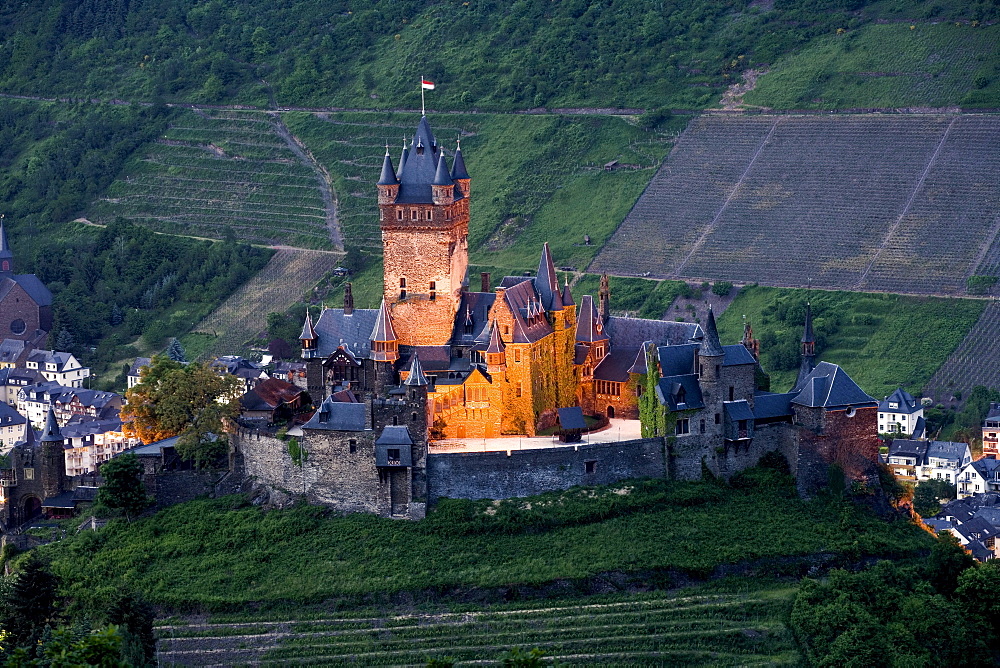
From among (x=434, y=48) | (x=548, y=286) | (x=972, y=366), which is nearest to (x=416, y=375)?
(x=548, y=286)

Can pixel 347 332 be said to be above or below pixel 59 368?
above

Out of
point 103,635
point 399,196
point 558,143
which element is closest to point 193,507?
point 399,196

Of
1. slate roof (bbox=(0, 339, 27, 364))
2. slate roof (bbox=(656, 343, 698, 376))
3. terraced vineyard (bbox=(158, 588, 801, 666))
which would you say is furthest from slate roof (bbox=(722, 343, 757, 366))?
slate roof (bbox=(0, 339, 27, 364))

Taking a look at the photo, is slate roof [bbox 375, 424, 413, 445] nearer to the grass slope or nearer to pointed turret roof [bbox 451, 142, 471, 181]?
the grass slope

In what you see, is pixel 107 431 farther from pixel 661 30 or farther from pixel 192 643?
pixel 661 30

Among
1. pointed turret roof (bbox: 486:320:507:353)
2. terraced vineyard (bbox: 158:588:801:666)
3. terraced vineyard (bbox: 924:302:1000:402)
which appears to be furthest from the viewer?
terraced vineyard (bbox: 924:302:1000:402)

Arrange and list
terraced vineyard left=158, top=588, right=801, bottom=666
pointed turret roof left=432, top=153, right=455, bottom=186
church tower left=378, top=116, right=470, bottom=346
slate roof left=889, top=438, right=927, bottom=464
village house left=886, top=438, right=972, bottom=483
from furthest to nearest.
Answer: slate roof left=889, top=438, right=927, bottom=464
village house left=886, top=438, right=972, bottom=483
pointed turret roof left=432, top=153, right=455, bottom=186
church tower left=378, top=116, right=470, bottom=346
terraced vineyard left=158, top=588, right=801, bottom=666

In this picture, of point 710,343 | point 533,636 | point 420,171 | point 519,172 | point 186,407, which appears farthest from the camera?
point 519,172

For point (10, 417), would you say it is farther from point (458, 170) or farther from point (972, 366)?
point (972, 366)
